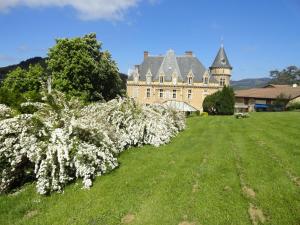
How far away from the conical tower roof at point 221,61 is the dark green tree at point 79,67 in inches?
1087

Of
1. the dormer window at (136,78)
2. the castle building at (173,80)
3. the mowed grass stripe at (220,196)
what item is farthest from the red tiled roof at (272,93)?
the mowed grass stripe at (220,196)

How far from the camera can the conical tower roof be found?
58.0 m

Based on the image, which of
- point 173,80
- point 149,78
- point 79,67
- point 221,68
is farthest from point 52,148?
point 221,68

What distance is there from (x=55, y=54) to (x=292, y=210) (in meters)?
30.8

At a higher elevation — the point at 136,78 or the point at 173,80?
the point at 136,78

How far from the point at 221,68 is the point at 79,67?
32432mm

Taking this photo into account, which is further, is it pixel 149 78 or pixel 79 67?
pixel 149 78

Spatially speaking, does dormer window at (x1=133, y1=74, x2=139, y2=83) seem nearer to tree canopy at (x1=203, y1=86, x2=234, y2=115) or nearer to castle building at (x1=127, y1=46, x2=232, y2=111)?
castle building at (x1=127, y1=46, x2=232, y2=111)

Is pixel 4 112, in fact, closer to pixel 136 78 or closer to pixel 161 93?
pixel 136 78

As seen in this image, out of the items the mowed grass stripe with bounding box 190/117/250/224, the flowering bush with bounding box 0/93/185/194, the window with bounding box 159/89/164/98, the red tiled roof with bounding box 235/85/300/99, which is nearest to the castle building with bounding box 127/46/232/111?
the window with bounding box 159/89/164/98

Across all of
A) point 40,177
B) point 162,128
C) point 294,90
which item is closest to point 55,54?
point 162,128

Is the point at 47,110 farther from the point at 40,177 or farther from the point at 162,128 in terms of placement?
the point at 162,128

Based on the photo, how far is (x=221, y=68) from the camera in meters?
57.8

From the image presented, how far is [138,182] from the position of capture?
8180mm
